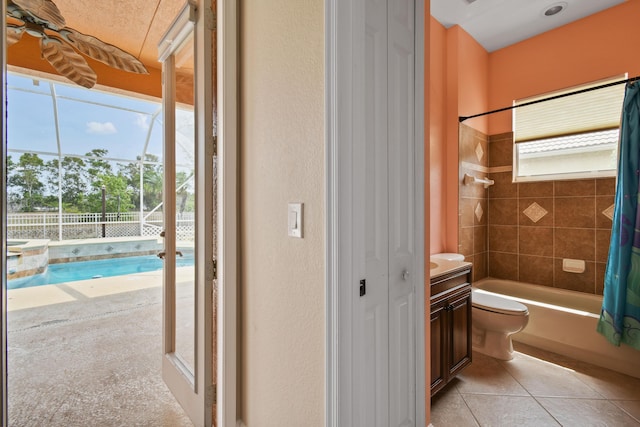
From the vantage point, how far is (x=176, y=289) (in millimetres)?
1954

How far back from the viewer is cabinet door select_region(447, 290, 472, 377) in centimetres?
192

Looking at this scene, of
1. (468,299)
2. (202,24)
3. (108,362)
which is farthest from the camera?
(108,362)

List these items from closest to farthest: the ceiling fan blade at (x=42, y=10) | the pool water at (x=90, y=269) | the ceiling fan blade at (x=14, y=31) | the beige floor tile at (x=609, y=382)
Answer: the beige floor tile at (x=609, y=382) < the ceiling fan blade at (x=42, y=10) < the ceiling fan blade at (x=14, y=31) < the pool water at (x=90, y=269)

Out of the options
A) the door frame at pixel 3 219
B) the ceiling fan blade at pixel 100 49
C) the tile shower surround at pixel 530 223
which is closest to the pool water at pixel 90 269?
the ceiling fan blade at pixel 100 49

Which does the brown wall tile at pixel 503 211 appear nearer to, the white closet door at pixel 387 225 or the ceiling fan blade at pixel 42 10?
the white closet door at pixel 387 225

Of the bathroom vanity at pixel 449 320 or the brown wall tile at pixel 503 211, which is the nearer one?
the bathroom vanity at pixel 449 320

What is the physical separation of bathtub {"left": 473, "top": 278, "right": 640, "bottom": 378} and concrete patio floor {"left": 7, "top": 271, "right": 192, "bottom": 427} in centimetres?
283

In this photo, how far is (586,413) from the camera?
6.09ft

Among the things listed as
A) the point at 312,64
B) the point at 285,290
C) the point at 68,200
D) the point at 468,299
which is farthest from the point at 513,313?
the point at 68,200

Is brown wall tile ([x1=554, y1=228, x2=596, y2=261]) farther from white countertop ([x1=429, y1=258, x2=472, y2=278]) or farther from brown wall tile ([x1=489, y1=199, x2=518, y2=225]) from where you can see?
white countertop ([x1=429, y1=258, x2=472, y2=278])

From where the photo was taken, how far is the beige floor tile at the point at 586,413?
177 centimetres

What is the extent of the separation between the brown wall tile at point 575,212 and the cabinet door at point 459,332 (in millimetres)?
1771

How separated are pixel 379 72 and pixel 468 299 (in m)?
1.68

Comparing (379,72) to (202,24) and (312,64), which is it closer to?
(312,64)
